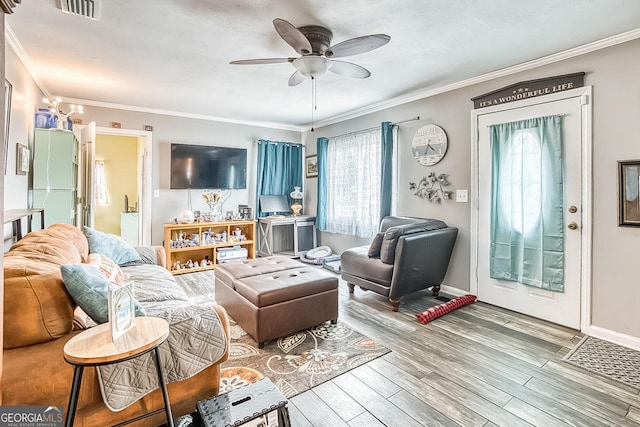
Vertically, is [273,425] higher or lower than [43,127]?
lower

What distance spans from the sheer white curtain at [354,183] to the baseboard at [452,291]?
120 centimetres

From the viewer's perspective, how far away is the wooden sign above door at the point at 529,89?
8.86 ft

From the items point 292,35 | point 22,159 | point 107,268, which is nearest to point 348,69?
point 292,35

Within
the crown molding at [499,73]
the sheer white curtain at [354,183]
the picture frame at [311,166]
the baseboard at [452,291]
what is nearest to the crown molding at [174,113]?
the picture frame at [311,166]

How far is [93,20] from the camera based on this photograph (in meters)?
2.22

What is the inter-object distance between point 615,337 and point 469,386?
153 cm

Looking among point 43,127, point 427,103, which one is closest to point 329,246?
point 427,103

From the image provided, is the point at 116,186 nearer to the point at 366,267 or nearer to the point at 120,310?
the point at 366,267

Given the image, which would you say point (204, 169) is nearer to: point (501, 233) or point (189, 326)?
point (189, 326)

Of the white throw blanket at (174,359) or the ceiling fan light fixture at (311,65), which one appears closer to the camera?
the white throw blanket at (174,359)

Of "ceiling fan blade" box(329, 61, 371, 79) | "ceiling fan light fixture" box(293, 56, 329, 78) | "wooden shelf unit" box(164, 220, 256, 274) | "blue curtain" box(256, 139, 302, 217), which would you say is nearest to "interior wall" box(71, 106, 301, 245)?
"blue curtain" box(256, 139, 302, 217)

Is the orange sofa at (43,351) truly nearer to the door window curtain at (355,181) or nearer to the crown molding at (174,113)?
the door window curtain at (355,181)

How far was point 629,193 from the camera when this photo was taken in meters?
2.42

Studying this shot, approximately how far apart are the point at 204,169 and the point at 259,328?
3389 mm
